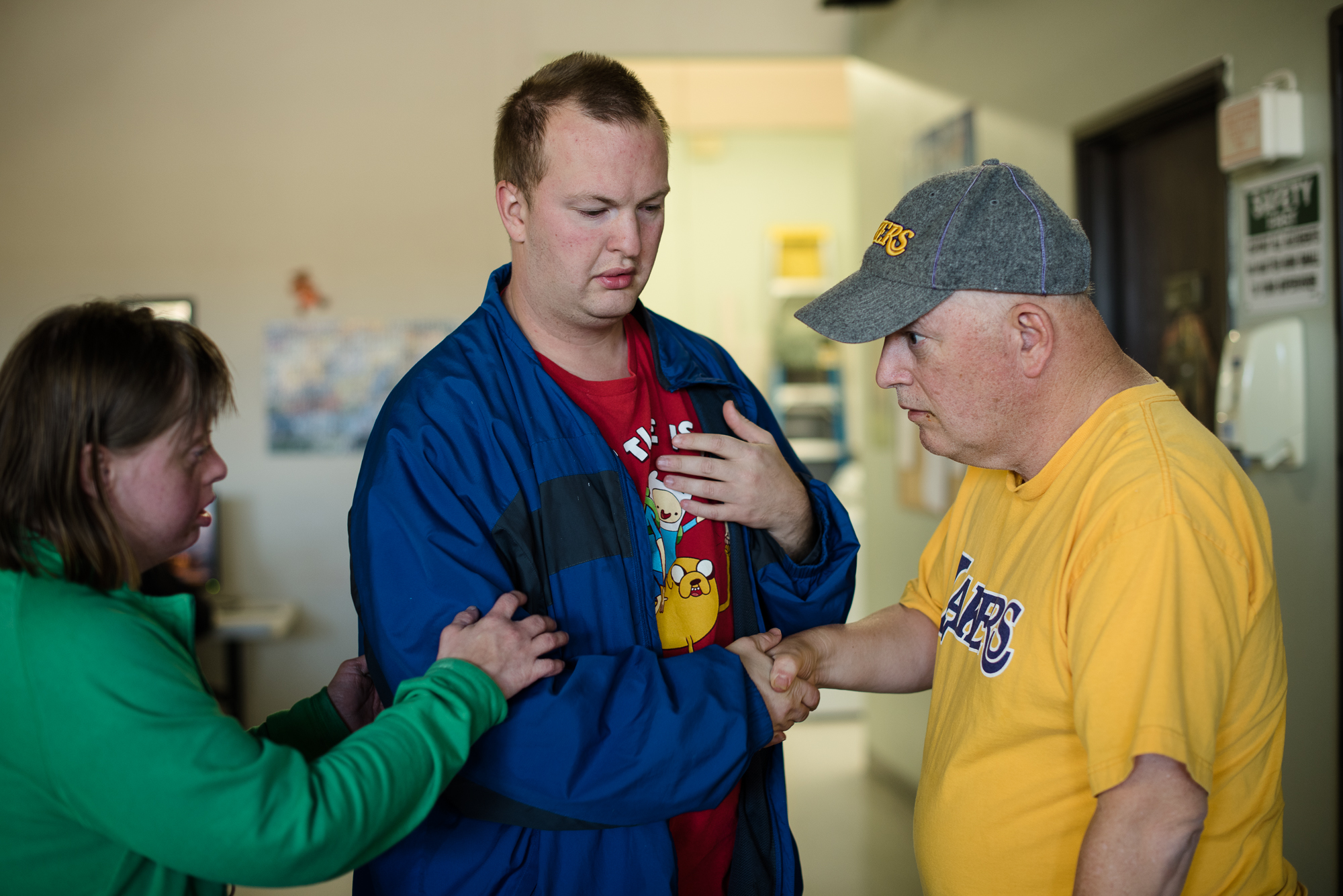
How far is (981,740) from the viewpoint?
121cm

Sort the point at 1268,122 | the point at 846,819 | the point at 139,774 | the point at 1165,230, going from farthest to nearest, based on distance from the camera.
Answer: the point at 846,819 < the point at 1165,230 < the point at 1268,122 < the point at 139,774

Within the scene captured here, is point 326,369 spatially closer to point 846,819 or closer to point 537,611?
point 846,819

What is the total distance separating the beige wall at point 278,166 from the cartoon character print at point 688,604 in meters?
3.13

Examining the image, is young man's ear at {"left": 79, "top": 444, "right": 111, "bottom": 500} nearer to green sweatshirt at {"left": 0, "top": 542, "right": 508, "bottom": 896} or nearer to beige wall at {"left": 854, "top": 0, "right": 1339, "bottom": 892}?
green sweatshirt at {"left": 0, "top": 542, "right": 508, "bottom": 896}

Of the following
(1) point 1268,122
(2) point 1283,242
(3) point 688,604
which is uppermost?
(1) point 1268,122

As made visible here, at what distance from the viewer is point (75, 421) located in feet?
3.27

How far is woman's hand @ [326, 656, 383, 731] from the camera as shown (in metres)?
1.48

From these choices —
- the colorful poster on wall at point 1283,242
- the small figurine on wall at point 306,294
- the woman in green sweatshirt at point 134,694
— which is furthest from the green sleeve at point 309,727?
the small figurine on wall at point 306,294

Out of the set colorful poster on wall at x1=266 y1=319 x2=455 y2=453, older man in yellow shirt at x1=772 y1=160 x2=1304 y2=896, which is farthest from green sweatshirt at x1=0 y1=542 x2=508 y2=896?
colorful poster on wall at x1=266 y1=319 x2=455 y2=453

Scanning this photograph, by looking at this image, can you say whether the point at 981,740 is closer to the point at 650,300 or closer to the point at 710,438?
the point at 710,438

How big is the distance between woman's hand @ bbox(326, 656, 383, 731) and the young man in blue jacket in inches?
5.9

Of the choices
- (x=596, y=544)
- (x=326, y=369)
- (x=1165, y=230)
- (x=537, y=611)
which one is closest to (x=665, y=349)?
(x=596, y=544)

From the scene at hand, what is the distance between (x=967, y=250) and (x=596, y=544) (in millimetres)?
610

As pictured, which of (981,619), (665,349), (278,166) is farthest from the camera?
(278,166)
